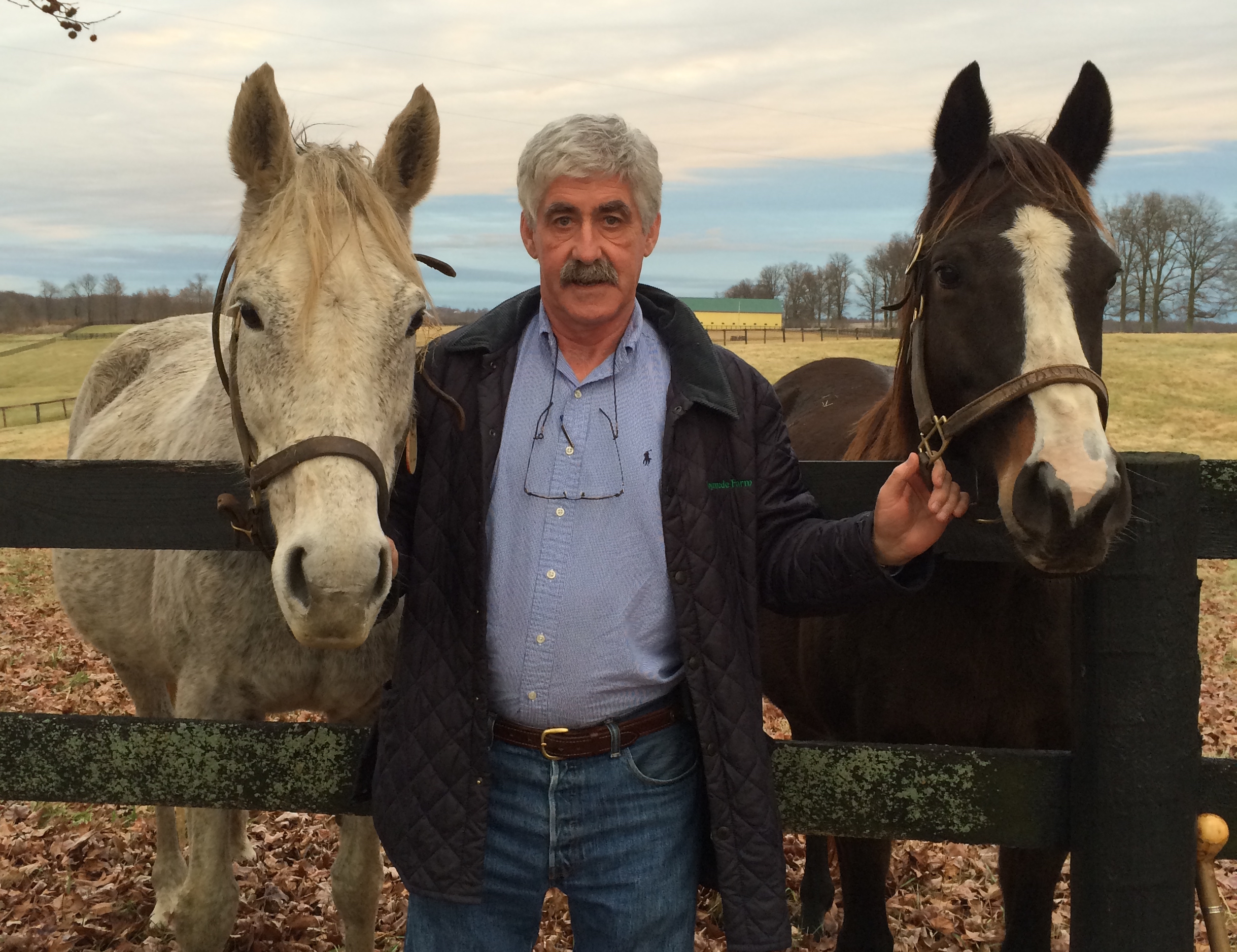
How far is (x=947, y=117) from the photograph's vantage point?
2875 millimetres

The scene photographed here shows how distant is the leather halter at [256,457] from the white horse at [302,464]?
2cm

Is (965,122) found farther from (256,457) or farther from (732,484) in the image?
(256,457)

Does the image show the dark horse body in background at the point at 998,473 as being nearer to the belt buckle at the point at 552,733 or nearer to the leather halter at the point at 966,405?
the leather halter at the point at 966,405

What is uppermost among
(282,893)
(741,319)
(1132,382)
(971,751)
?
(741,319)

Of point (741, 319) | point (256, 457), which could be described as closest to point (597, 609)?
point (256, 457)

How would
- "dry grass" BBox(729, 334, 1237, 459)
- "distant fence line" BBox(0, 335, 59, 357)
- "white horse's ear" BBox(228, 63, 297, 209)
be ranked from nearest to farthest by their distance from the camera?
"white horse's ear" BBox(228, 63, 297, 209)
"dry grass" BBox(729, 334, 1237, 459)
"distant fence line" BBox(0, 335, 59, 357)

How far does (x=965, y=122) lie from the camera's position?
2877 mm

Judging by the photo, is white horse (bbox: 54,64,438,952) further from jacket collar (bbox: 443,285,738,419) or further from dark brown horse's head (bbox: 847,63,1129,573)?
dark brown horse's head (bbox: 847,63,1129,573)

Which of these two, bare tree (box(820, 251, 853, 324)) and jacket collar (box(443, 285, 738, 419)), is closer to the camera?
jacket collar (box(443, 285, 738, 419))

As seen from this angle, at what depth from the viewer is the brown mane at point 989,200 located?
8.50 feet

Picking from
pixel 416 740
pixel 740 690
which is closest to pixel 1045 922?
pixel 740 690

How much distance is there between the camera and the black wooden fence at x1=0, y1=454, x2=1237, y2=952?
1975mm

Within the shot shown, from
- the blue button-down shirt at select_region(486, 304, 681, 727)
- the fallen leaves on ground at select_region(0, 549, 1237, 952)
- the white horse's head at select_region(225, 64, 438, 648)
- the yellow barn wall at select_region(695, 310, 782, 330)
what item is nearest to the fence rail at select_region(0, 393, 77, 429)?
the fallen leaves on ground at select_region(0, 549, 1237, 952)

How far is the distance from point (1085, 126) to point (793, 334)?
63.6 meters
